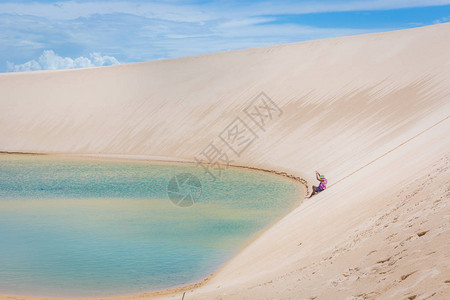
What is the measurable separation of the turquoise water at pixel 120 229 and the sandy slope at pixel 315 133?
101 centimetres

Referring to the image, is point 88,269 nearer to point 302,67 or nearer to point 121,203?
point 121,203

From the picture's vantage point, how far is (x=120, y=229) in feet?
34.9

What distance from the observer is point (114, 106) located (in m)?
35.1

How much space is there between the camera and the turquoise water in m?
7.84

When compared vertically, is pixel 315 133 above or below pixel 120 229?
above

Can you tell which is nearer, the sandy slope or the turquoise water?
the sandy slope

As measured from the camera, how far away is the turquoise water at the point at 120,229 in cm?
784

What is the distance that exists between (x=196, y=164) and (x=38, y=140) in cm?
1434

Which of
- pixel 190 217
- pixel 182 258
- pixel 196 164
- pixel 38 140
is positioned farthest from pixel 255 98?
pixel 182 258

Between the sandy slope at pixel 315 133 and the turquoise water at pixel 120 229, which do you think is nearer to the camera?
the sandy slope at pixel 315 133

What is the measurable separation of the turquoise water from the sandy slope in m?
1.01

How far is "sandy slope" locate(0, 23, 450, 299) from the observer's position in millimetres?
4594

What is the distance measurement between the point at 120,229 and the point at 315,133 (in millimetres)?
13223

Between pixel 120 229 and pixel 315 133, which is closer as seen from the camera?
pixel 120 229
